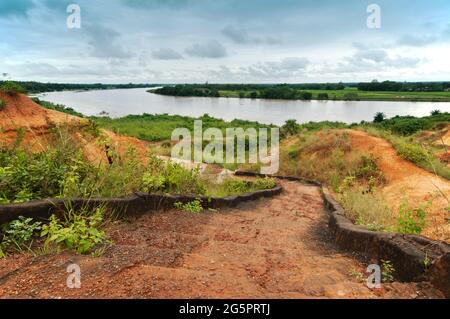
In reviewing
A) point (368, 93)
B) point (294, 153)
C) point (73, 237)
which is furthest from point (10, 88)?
point (368, 93)

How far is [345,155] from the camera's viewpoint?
44.4 feet

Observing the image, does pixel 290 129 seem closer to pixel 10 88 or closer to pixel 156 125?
pixel 10 88

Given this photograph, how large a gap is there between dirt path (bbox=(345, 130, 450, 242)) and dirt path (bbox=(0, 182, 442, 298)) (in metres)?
3.21

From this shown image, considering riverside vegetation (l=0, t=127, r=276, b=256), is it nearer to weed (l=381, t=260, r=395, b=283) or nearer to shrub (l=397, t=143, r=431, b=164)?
weed (l=381, t=260, r=395, b=283)

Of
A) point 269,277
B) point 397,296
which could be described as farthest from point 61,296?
point 397,296

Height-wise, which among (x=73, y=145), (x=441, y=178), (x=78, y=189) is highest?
(x=73, y=145)

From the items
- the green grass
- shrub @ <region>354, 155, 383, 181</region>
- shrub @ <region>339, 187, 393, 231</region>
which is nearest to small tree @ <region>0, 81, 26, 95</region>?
shrub @ <region>339, 187, 393, 231</region>

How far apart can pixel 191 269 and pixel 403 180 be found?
9.09 m

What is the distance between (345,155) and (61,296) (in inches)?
500

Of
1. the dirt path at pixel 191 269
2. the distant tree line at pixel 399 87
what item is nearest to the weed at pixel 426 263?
the dirt path at pixel 191 269

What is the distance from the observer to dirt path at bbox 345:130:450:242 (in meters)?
7.68

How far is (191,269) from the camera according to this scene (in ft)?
9.27
